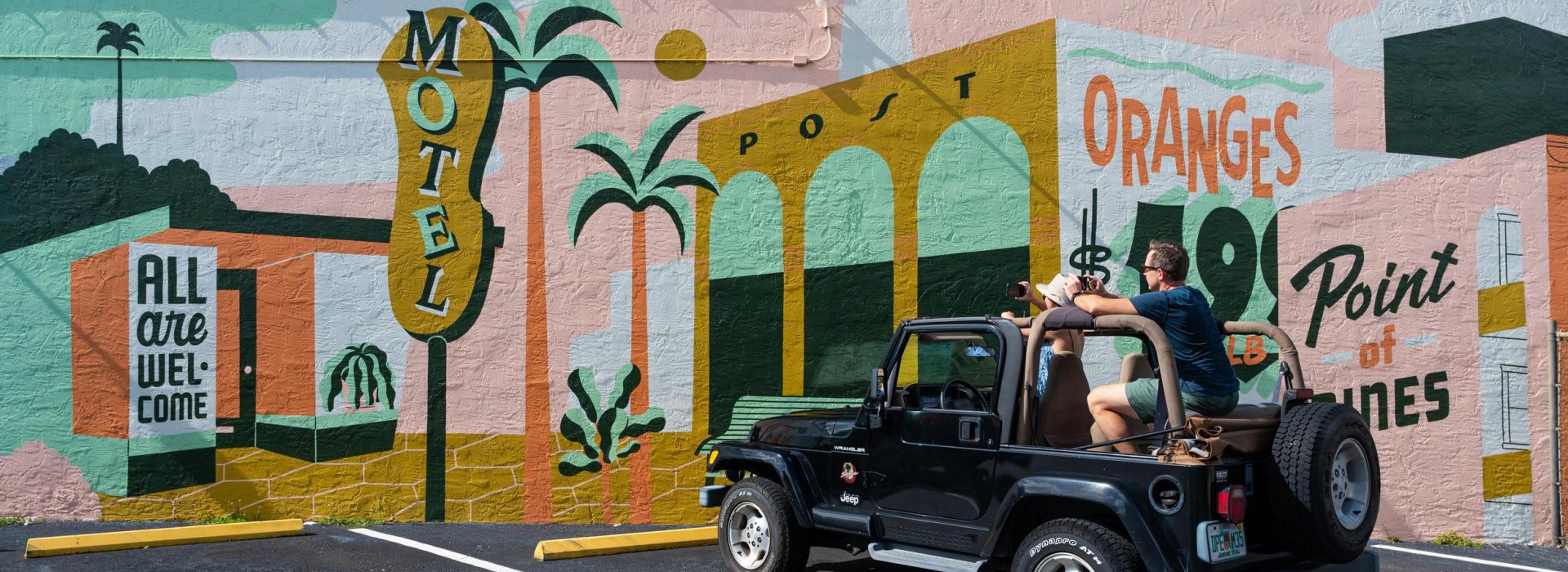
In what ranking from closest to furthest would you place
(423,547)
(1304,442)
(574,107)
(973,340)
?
(1304,442) → (973,340) → (423,547) → (574,107)

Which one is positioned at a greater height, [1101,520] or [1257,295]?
[1257,295]

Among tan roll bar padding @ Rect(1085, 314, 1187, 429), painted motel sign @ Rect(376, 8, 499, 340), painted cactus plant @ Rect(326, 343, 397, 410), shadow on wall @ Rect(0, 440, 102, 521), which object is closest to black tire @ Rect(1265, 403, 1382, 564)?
tan roll bar padding @ Rect(1085, 314, 1187, 429)

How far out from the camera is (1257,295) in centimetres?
969

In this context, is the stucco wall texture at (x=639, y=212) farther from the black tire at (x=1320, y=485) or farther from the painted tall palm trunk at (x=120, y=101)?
the black tire at (x=1320, y=485)

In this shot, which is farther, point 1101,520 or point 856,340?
point 856,340

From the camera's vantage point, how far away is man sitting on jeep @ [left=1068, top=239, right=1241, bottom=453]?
5.75m

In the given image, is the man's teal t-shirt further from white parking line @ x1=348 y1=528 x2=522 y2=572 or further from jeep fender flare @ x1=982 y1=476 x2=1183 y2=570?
white parking line @ x1=348 y1=528 x2=522 y2=572

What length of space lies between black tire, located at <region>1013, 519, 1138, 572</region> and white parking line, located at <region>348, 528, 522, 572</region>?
364 centimetres

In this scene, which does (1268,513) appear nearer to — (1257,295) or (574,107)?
(1257,295)

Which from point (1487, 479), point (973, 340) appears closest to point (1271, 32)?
point (1487, 479)

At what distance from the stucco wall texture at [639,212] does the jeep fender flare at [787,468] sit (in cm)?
232

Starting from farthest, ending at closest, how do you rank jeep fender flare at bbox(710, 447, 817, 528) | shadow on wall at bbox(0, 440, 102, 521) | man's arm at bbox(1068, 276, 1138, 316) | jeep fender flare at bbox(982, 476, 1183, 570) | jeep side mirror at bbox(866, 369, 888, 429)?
shadow on wall at bbox(0, 440, 102, 521), jeep fender flare at bbox(710, 447, 817, 528), jeep side mirror at bbox(866, 369, 888, 429), man's arm at bbox(1068, 276, 1138, 316), jeep fender flare at bbox(982, 476, 1183, 570)

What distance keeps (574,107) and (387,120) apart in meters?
1.54

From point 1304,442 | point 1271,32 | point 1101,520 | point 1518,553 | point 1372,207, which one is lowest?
point 1518,553
